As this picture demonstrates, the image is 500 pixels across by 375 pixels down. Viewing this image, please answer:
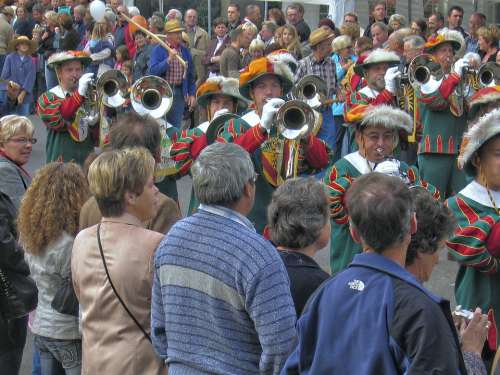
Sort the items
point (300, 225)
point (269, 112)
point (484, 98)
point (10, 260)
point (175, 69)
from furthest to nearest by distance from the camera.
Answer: point (175, 69), point (269, 112), point (484, 98), point (10, 260), point (300, 225)

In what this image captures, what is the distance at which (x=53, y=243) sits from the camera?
3.87 metres

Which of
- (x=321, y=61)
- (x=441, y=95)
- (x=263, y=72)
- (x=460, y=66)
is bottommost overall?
(x=441, y=95)

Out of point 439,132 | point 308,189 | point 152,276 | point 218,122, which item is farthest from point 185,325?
point 439,132

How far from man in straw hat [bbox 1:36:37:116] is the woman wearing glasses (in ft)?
31.2

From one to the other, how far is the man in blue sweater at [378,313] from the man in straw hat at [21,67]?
12.6 m

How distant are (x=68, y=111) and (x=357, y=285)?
5.41 m

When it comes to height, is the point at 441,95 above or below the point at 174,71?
above

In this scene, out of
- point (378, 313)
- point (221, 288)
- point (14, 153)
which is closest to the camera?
point (378, 313)

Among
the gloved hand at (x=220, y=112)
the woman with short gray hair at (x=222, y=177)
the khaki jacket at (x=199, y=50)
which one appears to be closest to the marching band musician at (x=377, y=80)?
the gloved hand at (x=220, y=112)

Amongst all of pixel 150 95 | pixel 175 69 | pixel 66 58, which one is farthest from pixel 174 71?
pixel 150 95

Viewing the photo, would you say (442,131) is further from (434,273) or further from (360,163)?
(360,163)

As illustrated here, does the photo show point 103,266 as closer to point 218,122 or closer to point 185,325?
point 185,325

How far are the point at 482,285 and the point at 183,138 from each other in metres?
2.62

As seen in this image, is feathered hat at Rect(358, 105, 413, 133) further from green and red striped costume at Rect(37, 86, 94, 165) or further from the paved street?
green and red striped costume at Rect(37, 86, 94, 165)
